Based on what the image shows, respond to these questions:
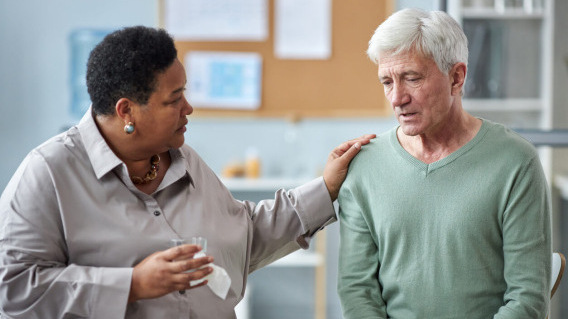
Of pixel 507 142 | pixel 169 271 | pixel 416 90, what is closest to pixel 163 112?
pixel 169 271

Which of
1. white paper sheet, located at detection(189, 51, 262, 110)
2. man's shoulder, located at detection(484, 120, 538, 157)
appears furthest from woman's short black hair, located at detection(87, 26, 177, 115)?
white paper sheet, located at detection(189, 51, 262, 110)

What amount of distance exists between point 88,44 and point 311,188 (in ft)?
8.22

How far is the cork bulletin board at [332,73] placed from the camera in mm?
3926

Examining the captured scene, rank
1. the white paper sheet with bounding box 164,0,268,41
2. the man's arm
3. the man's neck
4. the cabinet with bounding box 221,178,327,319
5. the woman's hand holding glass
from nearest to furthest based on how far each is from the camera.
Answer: the woman's hand holding glass, the man's neck, the man's arm, the cabinet with bounding box 221,178,327,319, the white paper sheet with bounding box 164,0,268,41

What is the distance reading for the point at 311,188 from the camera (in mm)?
1873

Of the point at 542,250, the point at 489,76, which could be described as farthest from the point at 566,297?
the point at 542,250

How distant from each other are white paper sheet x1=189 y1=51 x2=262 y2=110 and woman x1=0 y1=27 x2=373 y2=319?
7.24 ft

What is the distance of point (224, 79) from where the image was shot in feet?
13.0

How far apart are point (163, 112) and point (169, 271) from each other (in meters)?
0.36

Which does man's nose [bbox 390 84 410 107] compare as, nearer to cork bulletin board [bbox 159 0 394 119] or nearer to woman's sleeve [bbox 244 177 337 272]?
woman's sleeve [bbox 244 177 337 272]

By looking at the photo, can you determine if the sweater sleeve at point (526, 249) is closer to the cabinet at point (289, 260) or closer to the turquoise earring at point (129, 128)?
the turquoise earring at point (129, 128)

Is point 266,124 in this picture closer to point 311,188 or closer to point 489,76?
point 489,76

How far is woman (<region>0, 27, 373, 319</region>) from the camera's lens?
1501 mm

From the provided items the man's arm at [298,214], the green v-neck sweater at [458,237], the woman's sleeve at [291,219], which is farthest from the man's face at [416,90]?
the woman's sleeve at [291,219]
